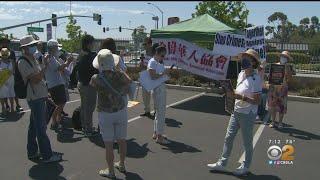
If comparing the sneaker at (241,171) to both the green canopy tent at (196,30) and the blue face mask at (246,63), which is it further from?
the green canopy tent at (196,30)

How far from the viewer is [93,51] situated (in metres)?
8.27

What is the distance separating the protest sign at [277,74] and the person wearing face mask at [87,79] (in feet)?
11.9

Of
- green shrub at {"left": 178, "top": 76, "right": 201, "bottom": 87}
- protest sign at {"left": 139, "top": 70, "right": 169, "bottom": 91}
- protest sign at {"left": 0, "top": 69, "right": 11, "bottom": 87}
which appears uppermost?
protest sign at {"left": 139, "top": 70, "right": 169, "bottom": 91}

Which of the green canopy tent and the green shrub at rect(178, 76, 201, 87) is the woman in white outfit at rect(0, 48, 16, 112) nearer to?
the green canopy tent

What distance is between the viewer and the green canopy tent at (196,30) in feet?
42.9

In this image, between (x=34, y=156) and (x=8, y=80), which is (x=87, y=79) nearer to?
(x=34, y=156)

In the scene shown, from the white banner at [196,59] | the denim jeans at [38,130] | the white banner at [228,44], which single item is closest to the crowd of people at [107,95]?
the denim jeans at [38,130]

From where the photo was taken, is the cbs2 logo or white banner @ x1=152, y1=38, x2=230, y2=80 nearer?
the cbs2 logo

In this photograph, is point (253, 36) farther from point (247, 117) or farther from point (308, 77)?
point (308, 77)

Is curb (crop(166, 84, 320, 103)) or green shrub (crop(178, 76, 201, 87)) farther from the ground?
green shrub (crop(178, 76, 201, 87))

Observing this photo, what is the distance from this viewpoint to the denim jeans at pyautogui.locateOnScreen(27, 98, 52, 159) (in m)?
6.50

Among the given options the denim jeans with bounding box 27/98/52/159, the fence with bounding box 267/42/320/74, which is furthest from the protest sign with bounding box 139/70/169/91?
the fence with bounding box 267/42/320/74

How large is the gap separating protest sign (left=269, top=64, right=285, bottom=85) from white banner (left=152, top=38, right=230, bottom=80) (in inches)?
112

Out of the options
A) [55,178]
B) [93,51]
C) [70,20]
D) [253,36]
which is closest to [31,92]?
[55,178]
